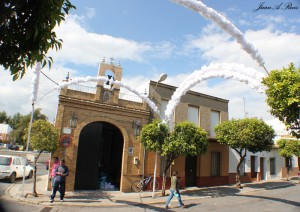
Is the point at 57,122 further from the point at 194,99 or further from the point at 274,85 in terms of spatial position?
the point at 274,85

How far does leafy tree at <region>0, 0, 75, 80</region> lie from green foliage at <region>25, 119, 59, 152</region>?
383 inches

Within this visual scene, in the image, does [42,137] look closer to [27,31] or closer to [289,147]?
[27,31]

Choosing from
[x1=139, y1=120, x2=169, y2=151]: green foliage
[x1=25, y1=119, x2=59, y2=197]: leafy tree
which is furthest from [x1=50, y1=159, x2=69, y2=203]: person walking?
[x1=139, y1=120, x2=169, y2=151]: green foliage

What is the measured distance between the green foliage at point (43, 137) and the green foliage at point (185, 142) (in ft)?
19.0

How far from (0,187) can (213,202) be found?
11635 mm

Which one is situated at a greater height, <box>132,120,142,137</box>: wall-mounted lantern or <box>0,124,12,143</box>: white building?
<box>0,124,12,143</box>: white building

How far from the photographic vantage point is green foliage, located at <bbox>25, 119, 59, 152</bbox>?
13.2 m

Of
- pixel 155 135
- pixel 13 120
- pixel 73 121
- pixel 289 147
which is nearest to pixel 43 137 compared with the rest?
pixel 73 121

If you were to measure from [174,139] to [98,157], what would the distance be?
504 cm

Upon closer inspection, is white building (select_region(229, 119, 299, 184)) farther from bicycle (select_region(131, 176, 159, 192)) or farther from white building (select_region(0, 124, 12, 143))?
white building (select_region(0, 124, 12, 143))

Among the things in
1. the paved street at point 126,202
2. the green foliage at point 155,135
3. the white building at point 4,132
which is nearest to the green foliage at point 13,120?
the white building at point 4,132

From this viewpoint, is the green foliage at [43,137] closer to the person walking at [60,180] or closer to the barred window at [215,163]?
the person walking at [60,180]

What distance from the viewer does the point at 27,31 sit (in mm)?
3939

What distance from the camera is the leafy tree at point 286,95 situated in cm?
720
